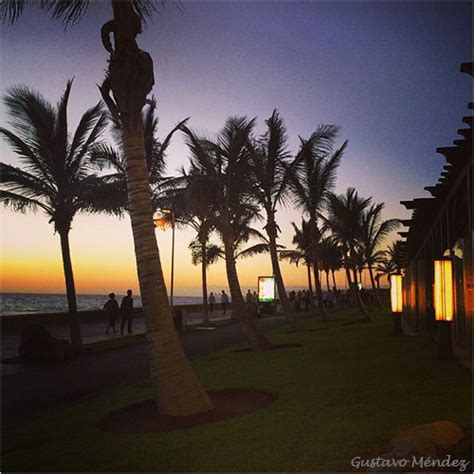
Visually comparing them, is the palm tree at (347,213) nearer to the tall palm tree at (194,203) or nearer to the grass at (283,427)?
the tall palm tree at (194,203)

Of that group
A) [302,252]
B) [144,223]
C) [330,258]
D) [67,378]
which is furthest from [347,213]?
[330,258]

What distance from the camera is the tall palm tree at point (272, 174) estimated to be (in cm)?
1895

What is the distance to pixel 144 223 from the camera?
720 cm

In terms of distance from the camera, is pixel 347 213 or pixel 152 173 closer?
pixel 152 173

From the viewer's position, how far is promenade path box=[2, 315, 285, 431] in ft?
29.9

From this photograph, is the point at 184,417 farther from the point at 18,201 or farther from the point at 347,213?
the point at 347,213

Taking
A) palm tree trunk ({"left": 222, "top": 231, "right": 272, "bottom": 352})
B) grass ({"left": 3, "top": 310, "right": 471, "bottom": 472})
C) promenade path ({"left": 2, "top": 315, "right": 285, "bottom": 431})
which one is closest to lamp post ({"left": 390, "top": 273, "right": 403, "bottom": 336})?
palm tree trunk ({"left": 222, "top": 231, "right": 272, "bottom": 352})

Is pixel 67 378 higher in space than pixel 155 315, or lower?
lower

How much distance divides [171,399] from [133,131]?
364 centimetres

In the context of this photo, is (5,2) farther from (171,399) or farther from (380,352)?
(380,352)

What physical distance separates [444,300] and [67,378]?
8346mm

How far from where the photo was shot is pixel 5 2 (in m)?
7.80

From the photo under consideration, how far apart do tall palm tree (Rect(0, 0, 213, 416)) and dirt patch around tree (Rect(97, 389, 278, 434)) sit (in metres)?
0.17

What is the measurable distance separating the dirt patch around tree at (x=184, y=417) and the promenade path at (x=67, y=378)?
1675mm
